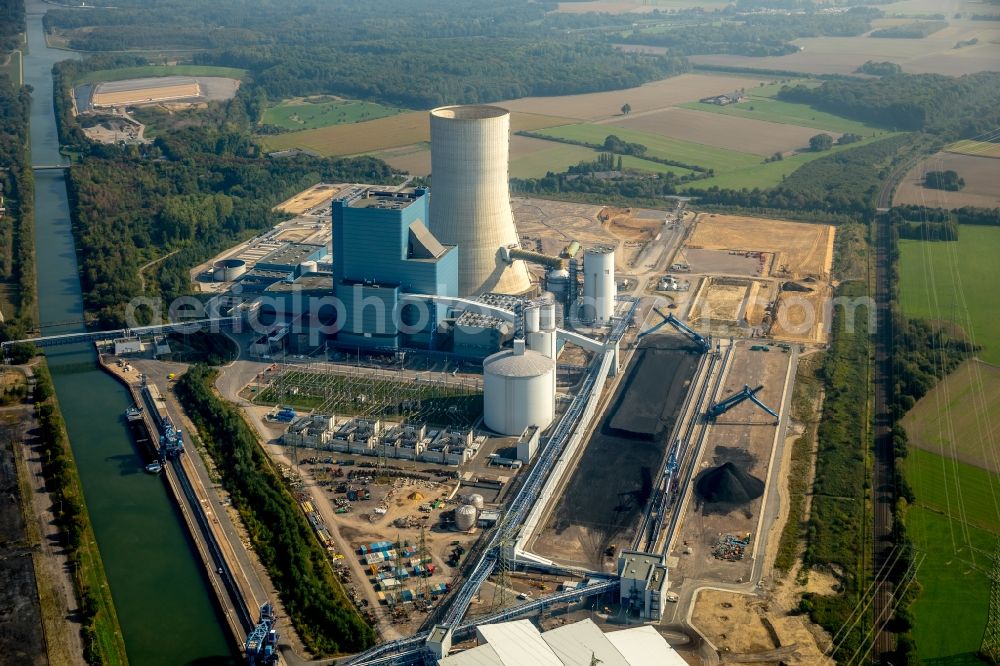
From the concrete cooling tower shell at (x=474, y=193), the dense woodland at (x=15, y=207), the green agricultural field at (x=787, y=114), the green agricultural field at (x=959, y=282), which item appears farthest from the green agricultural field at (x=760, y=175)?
the dense woodland at (x=15, y=207)

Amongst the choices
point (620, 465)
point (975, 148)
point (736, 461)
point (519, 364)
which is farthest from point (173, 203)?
point (975, 148)

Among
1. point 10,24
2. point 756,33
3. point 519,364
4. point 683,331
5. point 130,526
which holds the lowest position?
point 130,526

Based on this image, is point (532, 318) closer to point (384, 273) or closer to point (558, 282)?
point (384, 273)

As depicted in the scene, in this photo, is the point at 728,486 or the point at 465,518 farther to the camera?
the point at 728,486

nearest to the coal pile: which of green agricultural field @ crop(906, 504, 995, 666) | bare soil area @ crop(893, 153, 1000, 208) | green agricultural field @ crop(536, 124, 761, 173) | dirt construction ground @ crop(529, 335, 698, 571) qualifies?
dirt construction ground @ crop(529, 335, 698, 571)

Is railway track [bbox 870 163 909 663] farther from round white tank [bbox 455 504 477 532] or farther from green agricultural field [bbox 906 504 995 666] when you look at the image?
round white tank [bbox 455 504 477 532]

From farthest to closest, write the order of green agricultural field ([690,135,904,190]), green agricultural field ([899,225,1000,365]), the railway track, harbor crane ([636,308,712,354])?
green agricultural field ([690,135,904,190]) < green agricultural field ([899,225,1000,365]) < harbor crane ([636,308,712,354]) < the railway track

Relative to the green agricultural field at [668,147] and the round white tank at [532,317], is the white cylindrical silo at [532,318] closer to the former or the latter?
the round white tank at [532,317]
